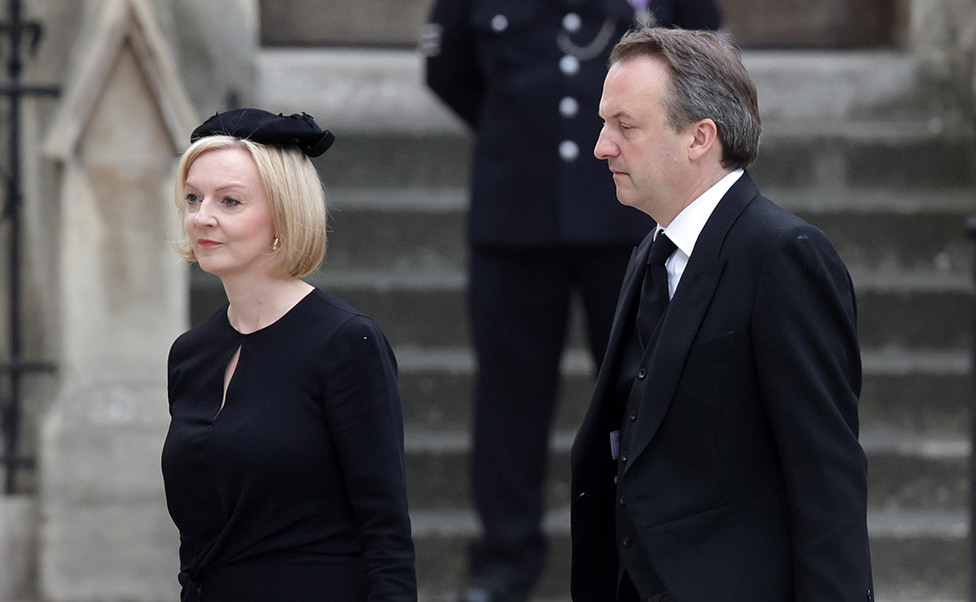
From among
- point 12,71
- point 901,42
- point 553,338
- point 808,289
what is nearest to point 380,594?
point 808,289

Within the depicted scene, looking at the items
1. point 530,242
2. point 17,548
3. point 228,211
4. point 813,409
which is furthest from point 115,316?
point 813,409

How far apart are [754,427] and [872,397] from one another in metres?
3.11

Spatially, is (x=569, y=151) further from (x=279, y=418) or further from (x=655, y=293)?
(x=279, y=418)

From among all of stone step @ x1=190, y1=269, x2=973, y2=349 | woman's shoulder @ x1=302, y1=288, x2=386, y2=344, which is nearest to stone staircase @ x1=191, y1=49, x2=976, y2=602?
stone step @ x1=190, y1=269, x2=973, y2=349

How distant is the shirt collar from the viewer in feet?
7.79

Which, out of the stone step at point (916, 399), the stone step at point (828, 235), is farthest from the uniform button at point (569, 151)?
the stone step at point (916, 399)

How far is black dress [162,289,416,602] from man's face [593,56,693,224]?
0.51m

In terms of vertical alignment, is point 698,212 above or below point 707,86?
below

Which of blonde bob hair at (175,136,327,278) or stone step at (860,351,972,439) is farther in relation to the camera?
stone step at (860,351,972,439)

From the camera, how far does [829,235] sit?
18.7 feet

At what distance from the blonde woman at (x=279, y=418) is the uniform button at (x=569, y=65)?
1862 mm

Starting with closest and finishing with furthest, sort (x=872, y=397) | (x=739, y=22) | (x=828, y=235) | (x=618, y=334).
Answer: (x=618, y=334) < (x=872, y=397) < (x=828, y=235) < (x=739, y=22)

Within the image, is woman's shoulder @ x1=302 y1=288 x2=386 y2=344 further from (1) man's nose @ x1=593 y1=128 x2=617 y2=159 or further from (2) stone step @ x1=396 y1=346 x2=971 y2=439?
(2) stone step @ x1=396 y1=346 x2=971 y2=439

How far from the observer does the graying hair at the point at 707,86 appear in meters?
2.30
